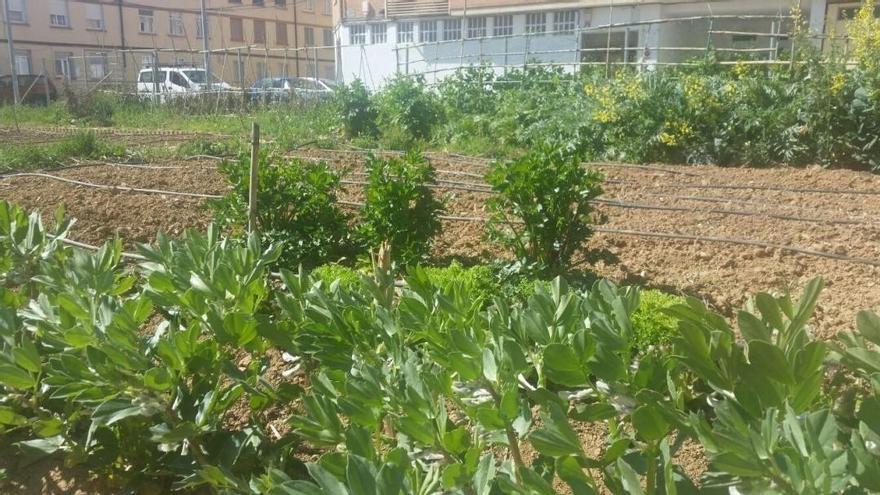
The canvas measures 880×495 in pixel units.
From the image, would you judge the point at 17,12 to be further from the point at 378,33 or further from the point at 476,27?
the point at 476,27

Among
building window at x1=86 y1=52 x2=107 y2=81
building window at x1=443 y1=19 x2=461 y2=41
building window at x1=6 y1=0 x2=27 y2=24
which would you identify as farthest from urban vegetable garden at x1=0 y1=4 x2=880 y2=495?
building window at x1=6 y1=0 x2=27 y2=24

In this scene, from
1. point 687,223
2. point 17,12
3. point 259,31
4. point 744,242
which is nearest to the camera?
point 744,242

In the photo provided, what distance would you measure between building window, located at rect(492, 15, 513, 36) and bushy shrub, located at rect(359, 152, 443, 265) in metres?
21.4

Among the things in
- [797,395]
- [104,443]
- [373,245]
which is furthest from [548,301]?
[373,245]

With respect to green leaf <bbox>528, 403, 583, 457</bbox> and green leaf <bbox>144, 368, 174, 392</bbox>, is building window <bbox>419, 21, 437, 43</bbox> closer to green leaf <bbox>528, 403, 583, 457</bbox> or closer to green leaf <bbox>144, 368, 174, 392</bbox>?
green leaf <bbox>144, 368, 174, 392</bbox>

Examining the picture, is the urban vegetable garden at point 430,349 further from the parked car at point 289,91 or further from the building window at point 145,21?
the building window at point 145,21

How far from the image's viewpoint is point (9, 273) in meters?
2.67

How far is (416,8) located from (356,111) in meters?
15.6

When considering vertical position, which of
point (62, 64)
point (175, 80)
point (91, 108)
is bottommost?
point (91, 108)

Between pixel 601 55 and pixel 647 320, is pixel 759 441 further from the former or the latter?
pixel 601 55

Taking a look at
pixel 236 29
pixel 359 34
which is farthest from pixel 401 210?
pixel 236 29

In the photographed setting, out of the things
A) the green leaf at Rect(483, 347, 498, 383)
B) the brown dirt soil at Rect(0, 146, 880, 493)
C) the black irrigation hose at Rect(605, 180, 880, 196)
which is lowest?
the brown dirt soil at Rect(0, 146, 880, 493)

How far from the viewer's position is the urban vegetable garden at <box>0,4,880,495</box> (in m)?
1.15

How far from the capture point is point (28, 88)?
1023 inches
